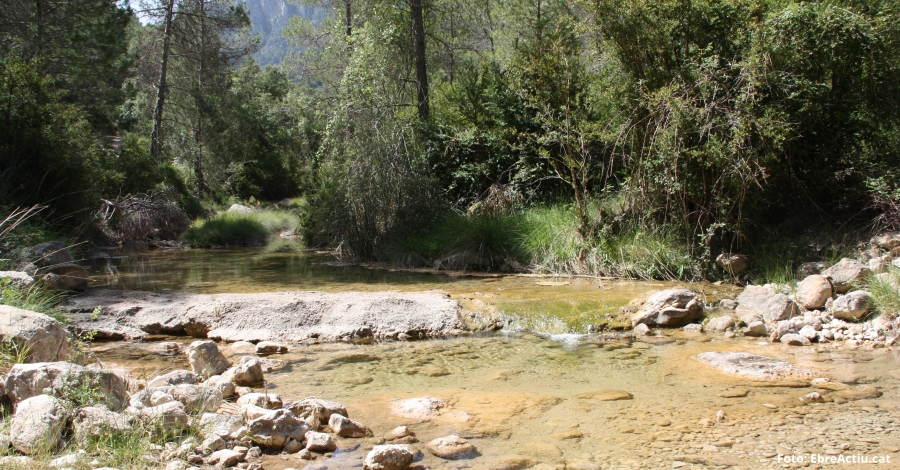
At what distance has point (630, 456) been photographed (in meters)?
3.86

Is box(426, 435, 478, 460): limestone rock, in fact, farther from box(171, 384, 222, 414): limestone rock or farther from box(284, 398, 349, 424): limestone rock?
box(171, 384, 222, 414): limestone rock

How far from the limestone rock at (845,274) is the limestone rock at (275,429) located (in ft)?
22.8

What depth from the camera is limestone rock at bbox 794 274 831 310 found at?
7.62 meters

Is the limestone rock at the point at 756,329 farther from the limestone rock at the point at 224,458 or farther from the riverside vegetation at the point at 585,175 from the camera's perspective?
the limestone rock at the point at 224,458

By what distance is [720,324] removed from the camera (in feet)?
24.0

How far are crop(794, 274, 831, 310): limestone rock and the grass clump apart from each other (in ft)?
52.9

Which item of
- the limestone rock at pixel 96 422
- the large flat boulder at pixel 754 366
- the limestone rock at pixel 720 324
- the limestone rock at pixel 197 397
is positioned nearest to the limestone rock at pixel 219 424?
the limestone rock at pixel 197 397

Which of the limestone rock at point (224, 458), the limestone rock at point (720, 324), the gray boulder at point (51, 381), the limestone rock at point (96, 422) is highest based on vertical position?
the gray boulder at point (51, 381)

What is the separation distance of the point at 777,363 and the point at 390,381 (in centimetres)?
351

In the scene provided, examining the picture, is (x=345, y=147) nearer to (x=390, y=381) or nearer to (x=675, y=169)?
(x=675, y=169)

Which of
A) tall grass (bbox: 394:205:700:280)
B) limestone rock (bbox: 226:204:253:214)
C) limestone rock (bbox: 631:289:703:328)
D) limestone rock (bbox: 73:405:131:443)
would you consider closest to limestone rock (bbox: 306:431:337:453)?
limestone rock (bbox: 73:405:131:443)

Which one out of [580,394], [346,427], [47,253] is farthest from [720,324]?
[47,253]

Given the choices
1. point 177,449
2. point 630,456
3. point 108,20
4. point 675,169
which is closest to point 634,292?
point 675,169

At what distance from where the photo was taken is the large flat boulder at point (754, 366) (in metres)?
5.39
